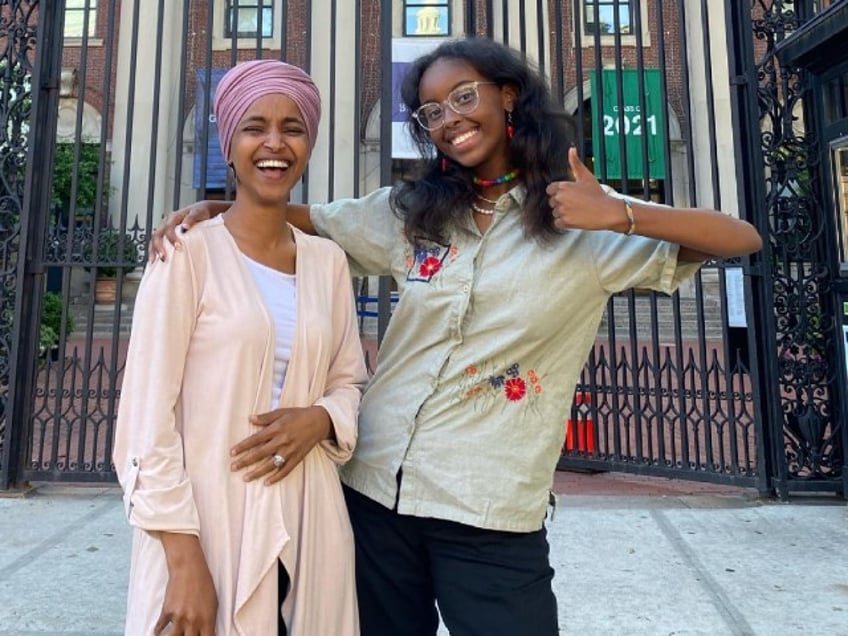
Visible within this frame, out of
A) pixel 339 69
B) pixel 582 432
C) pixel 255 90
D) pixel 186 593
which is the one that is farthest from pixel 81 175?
pixel 186 593

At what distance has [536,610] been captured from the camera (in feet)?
4.55

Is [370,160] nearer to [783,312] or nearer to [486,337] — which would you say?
[783,312]

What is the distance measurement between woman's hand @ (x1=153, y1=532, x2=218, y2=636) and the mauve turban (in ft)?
2.78

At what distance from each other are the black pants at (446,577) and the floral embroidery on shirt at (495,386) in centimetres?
28

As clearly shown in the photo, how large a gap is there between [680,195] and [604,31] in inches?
167

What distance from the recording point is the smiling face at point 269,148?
4.72ft

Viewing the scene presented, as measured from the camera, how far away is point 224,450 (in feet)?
4.31

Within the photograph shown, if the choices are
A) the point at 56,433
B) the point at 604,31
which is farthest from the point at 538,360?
the point at 604,31

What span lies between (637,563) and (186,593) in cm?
278

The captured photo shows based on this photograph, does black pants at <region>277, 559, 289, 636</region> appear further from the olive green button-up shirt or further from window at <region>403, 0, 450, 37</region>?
window at <region>403, 0, 450, 37</region>

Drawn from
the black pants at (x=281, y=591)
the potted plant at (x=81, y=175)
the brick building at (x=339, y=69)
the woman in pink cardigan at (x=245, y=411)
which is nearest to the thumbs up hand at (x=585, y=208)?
the woman in pink cardigan at (x=245, y=411)

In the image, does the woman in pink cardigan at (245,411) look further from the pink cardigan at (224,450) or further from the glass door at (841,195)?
the glass door at (841,195)

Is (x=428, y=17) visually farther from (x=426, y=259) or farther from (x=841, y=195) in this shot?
(x=426, y=259)

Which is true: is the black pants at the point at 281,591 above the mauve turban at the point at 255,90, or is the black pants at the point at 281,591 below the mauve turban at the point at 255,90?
below
